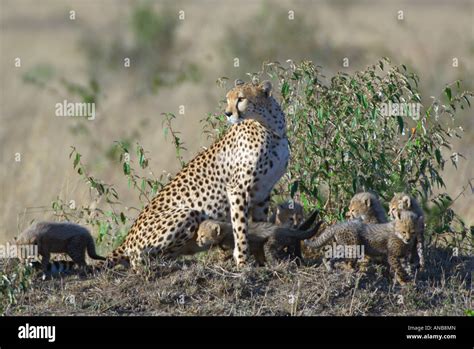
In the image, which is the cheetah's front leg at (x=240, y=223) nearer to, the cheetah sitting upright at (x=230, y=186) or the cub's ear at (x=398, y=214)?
the cheetah sitting upright at (x=230, y=186)

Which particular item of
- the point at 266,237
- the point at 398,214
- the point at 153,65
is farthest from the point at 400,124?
the point at 153,65

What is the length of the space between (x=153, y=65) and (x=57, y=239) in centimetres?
1363

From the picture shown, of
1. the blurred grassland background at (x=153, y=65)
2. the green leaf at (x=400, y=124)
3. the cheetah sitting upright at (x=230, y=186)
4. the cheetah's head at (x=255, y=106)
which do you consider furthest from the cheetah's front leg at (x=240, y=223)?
the blurred grassland background at (x=153, y=65)

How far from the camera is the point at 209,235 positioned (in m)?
7.96

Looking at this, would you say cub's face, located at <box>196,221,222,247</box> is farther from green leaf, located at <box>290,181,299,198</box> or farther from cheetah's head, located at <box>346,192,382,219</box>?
cheetah's head, located at <box>346,192,382,219</box>

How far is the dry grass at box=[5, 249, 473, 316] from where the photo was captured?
7.27 m

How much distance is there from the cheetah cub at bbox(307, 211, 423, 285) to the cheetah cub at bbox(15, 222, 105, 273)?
176cm

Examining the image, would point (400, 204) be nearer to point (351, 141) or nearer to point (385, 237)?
point (385, 237)

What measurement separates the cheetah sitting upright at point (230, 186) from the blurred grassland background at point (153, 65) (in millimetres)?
1465

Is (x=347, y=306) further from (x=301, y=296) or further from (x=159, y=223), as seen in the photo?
(x=159, y=223)

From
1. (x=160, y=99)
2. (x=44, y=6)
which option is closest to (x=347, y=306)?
(x=160, y=99)

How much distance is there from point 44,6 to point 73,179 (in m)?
22.1

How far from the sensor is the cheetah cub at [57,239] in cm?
779

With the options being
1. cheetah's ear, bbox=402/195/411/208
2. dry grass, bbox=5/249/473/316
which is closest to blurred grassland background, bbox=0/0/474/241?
dry grass, bbox=5/249/473/316
